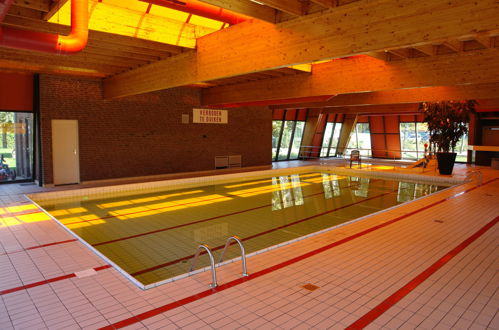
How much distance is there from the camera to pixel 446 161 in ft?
39.5

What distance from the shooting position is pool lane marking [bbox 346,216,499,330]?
9.09ft

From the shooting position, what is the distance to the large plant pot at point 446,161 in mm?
11992

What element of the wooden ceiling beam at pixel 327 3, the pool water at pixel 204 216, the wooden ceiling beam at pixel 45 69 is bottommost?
the pool water at pixel 204 216

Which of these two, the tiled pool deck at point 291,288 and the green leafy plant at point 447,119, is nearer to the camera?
the tiled pool deck at point 291,288

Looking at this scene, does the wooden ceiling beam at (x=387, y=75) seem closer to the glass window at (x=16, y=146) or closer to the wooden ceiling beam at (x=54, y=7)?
the wooden ceiling beam at (x=54, y=7)

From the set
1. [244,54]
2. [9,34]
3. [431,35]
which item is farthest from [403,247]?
[9,34]

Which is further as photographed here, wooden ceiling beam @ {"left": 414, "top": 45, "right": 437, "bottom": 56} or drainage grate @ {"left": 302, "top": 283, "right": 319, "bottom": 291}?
wooden ceiling beam @ {"left": 414, "top": 45, "right": 437, "bottom": 56}

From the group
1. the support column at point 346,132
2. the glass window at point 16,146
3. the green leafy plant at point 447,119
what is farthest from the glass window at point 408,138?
the glass window at point 16,146

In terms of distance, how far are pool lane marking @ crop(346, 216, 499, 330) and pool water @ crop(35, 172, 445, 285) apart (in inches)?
84.1

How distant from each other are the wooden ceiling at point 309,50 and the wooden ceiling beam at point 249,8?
11mm

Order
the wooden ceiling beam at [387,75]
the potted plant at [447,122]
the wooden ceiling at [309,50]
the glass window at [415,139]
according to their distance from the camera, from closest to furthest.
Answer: the wooden ceiling at [309,50]
the wooden ceiling beam at [387,75]
the potted plant at [447,122]
the glass window at [415,139]

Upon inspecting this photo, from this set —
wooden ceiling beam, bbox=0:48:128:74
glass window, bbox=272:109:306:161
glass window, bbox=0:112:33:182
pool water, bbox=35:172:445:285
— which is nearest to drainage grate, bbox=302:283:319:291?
pool water, bbox=35:172:445:285

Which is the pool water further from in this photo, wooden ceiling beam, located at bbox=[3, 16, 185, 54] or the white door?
wooden ceiling beam, located at bbox=[3, 16, 185, 54]

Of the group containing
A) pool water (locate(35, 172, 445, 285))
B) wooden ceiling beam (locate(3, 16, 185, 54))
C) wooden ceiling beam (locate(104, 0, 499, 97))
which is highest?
wooden ceiling beam (locate(3, 16, 185, 54))
